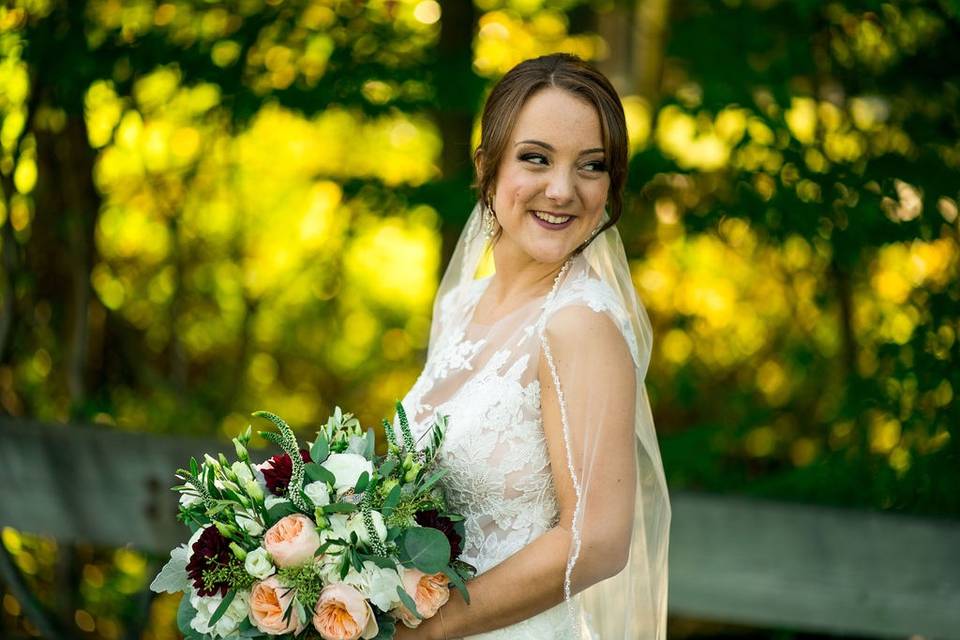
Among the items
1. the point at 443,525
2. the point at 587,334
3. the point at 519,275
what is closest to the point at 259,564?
the point at 443,525

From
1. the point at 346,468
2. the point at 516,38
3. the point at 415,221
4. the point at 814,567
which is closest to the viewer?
the point at 346,468

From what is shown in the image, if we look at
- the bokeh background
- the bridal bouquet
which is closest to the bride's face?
the bridal bouquet

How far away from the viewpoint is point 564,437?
215cm

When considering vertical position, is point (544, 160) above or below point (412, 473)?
above

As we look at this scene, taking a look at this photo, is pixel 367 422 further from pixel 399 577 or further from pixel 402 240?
pixel 399 577

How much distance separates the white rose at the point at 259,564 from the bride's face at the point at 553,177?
0.88 metres

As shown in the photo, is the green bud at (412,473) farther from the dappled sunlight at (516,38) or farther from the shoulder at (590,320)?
the dappled sunlight at (516,38)

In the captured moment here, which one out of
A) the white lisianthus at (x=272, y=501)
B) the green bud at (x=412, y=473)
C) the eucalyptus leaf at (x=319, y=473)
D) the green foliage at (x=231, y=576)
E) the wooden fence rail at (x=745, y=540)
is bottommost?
the wooden fence rail at (x=745, y=540)

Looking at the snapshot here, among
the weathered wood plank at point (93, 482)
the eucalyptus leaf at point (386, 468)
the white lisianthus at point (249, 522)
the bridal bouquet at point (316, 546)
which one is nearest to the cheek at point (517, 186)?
the bridal bouquet at point (316, 546)

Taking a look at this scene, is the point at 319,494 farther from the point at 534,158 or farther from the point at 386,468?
the point at 534,158

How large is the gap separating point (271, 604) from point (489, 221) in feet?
3.82

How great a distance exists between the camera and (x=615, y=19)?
6.61m

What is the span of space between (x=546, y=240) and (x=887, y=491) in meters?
2.57

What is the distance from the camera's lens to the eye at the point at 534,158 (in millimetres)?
2312
